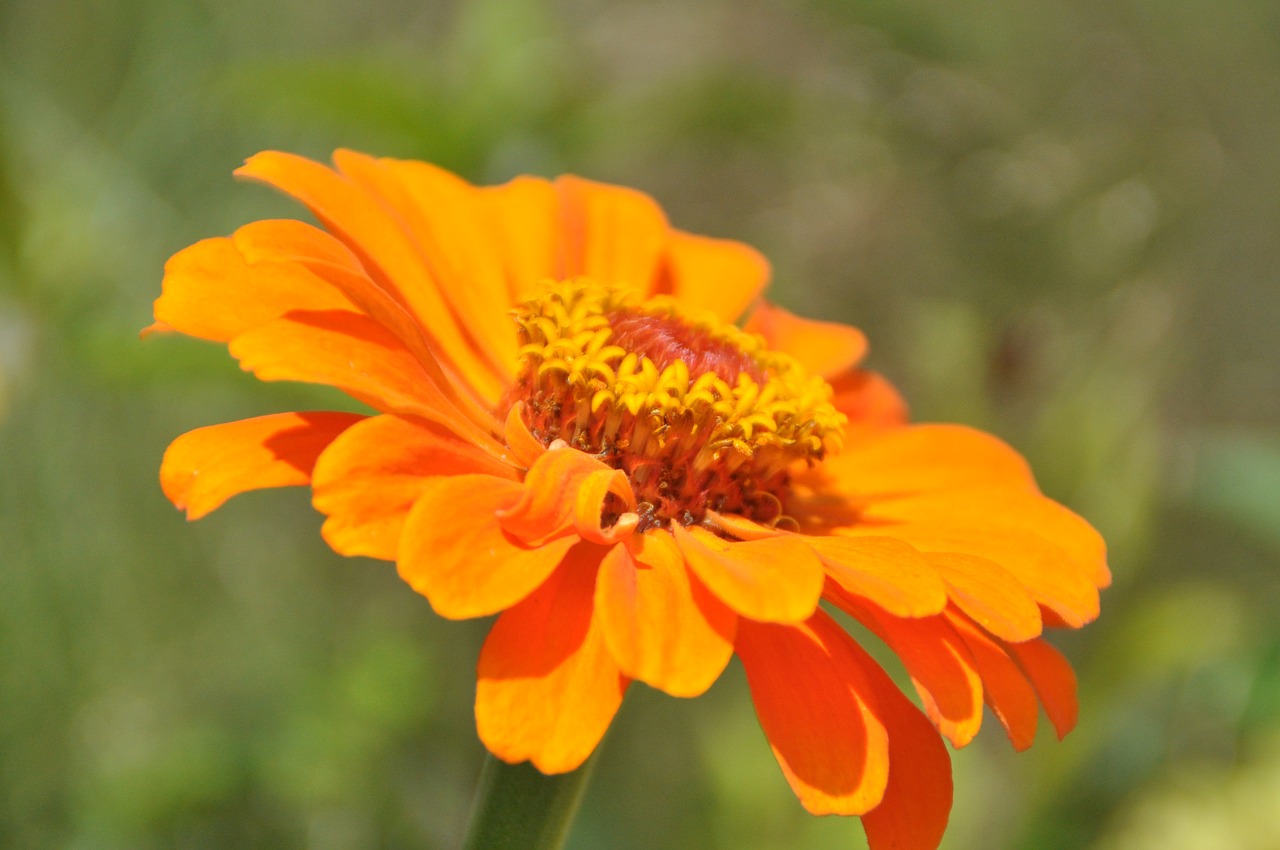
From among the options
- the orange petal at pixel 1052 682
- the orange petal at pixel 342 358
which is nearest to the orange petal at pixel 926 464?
the orange petal at pixel 1052 682

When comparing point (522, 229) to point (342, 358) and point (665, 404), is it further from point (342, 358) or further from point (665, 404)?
point (342, 358)

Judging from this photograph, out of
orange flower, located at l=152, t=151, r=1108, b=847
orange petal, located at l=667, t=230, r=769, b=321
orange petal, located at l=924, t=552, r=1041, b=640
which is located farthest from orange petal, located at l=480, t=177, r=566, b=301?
orange petal, located at l=924, t=552, r=1041, b=640

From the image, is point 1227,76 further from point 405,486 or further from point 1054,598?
point 405,486

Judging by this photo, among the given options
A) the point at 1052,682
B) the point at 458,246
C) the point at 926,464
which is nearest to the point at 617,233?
the point at 458,246

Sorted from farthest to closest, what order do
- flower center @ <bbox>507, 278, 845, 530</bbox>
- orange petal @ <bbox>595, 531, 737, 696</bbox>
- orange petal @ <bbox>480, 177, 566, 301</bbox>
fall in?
orange petal @ <bbox>480, 177, 566, 301</bbox> < flower center @ <bbox>507, 278, 845, 530</bbox> < orange petal @ <bbox>595, 531, 737, 696</bbox>

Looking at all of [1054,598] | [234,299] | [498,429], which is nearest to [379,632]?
[498,429]

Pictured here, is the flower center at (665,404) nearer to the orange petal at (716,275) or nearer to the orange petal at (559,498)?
the orange petal at (559,498)

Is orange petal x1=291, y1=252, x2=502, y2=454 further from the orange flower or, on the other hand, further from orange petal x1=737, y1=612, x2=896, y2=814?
orange petal x1=737, y1=612, x2=896, y2=814
